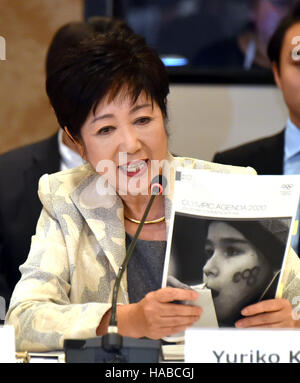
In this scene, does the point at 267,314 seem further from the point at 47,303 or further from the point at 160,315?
the point at 47,303

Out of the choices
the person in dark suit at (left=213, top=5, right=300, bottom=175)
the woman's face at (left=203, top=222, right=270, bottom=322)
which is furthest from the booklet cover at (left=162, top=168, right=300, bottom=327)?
the person in dark suit at (left=213, top=5, right=300, bottom=175)

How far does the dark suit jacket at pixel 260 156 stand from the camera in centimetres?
226

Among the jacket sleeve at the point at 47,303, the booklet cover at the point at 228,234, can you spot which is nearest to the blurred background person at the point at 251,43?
the jacket sleeve at the point at 47,303

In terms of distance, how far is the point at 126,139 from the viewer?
1572 mm

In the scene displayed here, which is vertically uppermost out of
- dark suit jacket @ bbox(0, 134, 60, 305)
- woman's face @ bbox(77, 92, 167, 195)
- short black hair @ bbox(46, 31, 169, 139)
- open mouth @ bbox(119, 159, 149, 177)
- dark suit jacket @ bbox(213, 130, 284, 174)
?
short black hair @ bbox(46, 31, 169, 139)

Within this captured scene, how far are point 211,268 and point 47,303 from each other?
37cm

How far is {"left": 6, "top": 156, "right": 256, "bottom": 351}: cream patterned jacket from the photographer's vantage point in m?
1.46

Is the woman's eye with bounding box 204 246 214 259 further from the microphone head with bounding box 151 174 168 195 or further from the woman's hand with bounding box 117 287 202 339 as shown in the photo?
the microphone head with bounding box 151 174 168 195

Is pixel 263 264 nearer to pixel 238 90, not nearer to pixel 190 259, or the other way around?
pixel 190 259

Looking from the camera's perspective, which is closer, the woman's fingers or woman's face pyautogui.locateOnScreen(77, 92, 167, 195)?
the woman's fingers

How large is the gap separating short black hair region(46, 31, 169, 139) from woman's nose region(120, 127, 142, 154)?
7 centimetres

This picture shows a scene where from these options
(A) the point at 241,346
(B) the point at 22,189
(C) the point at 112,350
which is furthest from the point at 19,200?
(A) the point at 241,346

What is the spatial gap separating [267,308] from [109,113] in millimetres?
551

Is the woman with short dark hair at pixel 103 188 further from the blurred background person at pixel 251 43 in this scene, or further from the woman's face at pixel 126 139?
the blurred background person at pixel 251 43
